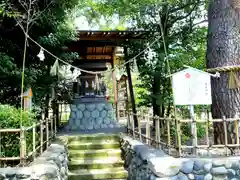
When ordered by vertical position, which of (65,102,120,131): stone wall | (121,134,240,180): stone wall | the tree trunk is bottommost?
(121,134,240,180): stone wall

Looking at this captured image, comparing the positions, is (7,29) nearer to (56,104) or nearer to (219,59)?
(56,104)

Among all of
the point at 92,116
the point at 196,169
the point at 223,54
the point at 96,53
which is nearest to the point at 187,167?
the point at 196,169

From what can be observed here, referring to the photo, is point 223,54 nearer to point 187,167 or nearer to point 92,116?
point 187,167

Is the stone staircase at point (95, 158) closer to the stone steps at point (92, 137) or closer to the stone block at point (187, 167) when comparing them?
the stone steps at point (92, 137)

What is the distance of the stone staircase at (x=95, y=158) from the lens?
21.8 ft

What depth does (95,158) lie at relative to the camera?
7.36 m

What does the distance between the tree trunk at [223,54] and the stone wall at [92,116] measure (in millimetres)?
6352

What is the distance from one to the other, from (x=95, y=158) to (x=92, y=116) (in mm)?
4347

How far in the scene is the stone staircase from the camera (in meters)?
6.64

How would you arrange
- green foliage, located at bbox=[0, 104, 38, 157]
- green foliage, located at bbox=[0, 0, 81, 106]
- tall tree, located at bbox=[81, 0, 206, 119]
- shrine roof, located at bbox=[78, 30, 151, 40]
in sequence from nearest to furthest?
green foliage, located at bbox=[0, 104, 38, 157]
green foliage, located at bbox=[0, 0, 81, 106]
tall tree, located at bbox=[81, 0, 206, 119]
shrine roof, located at bbox=[78, 30, 151, 40]

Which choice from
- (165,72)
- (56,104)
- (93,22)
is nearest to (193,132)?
(165,72)

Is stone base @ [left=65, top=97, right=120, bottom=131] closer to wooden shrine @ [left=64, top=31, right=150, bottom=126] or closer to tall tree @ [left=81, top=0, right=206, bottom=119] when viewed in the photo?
wooden shrine @ [left=64, top=31, right=150, bottom=126]

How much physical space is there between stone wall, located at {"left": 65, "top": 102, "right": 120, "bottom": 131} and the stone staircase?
10.0 feet

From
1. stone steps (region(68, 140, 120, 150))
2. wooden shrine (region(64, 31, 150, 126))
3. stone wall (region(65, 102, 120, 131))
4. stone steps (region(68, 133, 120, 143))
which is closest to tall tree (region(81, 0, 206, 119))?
wooden shrine (region(64, 31, 150, 126))
